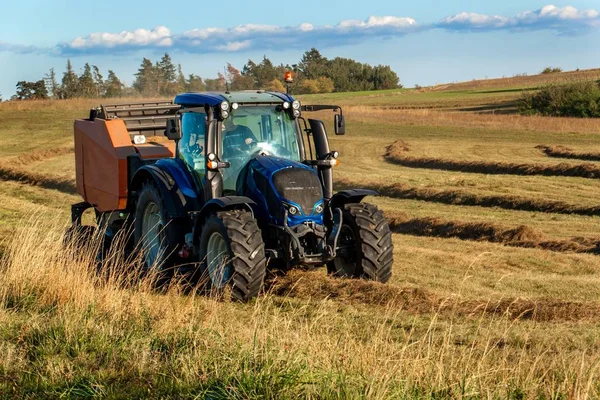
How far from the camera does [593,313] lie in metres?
8.02

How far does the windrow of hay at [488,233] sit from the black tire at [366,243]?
5.22 metres

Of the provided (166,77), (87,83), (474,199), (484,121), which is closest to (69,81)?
(87,83)

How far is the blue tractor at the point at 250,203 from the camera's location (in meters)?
8.78

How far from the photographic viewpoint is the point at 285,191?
8.85 meters

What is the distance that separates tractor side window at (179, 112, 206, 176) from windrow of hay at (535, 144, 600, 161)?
59.3ft

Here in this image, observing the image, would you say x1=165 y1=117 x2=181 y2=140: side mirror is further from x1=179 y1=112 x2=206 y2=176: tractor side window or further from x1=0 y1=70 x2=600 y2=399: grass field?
x1=0 y1=70 x2=600 y2=399: grass field

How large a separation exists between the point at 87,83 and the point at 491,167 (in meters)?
51.3

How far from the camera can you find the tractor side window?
972 centimetres

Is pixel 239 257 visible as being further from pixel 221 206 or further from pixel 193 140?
pixel 193 140

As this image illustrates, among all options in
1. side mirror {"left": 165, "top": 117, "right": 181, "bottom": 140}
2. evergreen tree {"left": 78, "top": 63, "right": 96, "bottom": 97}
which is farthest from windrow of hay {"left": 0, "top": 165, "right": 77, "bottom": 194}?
evergreen tree {"left": 78, "top": 63, "right": 96, "bottom": 97}

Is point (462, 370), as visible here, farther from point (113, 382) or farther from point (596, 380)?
point (113, 382)

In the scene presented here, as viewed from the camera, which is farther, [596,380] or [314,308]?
[314,308]

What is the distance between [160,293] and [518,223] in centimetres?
902

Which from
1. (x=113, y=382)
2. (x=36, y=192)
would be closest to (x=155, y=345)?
(x=113, y=382)
